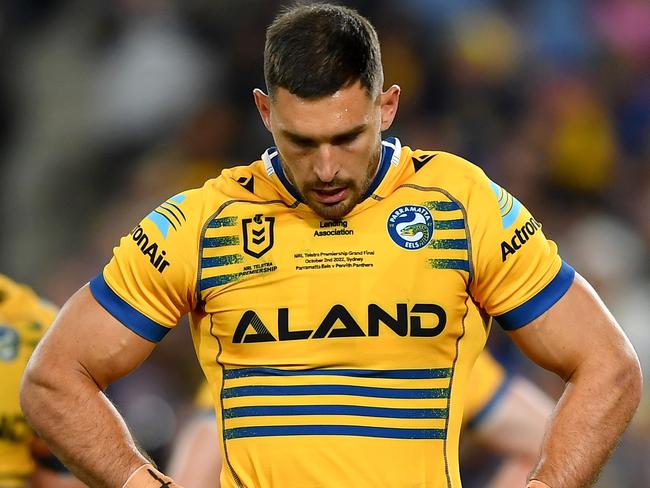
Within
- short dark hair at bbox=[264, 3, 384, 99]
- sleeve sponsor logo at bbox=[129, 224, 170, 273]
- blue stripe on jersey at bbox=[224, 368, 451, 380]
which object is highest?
short dark hair at bbox=[264, 3, 384, 99]

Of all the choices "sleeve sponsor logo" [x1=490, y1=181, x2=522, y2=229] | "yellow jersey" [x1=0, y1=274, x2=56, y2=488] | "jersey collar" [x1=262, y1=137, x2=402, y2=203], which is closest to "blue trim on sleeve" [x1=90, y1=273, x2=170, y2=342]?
"jersey collar" [x1=262, y1=137, x2=402, y2=203]

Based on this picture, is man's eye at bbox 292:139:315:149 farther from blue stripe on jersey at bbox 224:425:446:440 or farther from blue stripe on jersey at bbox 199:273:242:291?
blue stripe on jersey at bbox 224:425:446:440

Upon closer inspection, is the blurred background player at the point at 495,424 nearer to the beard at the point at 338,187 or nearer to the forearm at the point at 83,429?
the forearm at the point at 83,429

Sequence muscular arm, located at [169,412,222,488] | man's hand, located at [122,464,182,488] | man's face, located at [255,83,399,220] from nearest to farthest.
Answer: man's face, located at [255,83,399,220] < man's hand, located at [122,464,182,488] < muscular arm, located at [169,412,222,488]

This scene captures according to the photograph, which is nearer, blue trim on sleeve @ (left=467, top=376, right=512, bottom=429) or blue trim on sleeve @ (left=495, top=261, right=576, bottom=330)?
blue trim on sleeve @ (left=495, top=261, right=576, bottom=330)

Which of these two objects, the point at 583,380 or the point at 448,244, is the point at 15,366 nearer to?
the point at 448,244

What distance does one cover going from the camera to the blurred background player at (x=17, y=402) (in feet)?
18.2

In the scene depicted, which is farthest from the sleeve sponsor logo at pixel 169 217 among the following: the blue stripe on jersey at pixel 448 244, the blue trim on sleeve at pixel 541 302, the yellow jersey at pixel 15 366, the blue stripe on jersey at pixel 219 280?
the yellow jersey at pixel 15 366

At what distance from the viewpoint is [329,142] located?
395 cm

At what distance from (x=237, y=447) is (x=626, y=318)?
17.0 feet

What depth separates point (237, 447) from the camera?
13.4ft

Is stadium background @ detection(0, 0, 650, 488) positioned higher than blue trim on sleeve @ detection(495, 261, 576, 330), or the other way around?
blue trim on sleeve @ detection(495, 261, 576, 330)

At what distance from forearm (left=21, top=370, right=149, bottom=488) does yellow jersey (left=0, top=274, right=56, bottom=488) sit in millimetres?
1460

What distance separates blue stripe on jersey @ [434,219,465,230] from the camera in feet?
13.4
